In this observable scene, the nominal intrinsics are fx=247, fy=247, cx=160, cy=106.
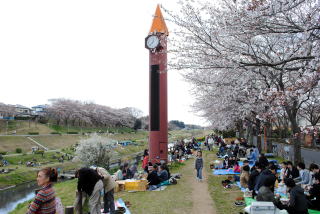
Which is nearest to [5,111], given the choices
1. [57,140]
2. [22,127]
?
[22,127]

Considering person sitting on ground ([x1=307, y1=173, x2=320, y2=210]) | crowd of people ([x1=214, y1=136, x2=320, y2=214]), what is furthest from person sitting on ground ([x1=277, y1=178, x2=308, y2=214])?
person sitting on ground ([x1=307, y1=173, x2=320, y2=210])

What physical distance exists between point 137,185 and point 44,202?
6334mm

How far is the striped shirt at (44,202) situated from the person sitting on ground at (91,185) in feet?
4.14

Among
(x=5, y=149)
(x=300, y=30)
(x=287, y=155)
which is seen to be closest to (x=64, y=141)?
(x=5, y=149)

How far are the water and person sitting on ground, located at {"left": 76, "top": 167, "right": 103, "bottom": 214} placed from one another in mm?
12443

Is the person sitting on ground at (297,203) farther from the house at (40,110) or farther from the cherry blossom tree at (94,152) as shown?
the house at (40,110)

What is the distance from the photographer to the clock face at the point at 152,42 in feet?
53.2

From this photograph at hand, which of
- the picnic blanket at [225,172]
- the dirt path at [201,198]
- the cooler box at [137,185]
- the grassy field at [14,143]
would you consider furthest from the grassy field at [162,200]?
the grassy field at [14,143]

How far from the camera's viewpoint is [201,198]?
8141 millimetres

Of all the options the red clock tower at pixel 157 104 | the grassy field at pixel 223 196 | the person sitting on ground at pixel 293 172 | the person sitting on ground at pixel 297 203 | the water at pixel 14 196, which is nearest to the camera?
the person sitting on ground at pixel 297 203

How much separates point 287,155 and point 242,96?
6.50 m

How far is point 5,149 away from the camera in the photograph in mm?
29453

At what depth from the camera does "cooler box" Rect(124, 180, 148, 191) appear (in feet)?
30.4

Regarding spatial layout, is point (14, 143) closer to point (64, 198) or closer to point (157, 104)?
point (157, 104)
